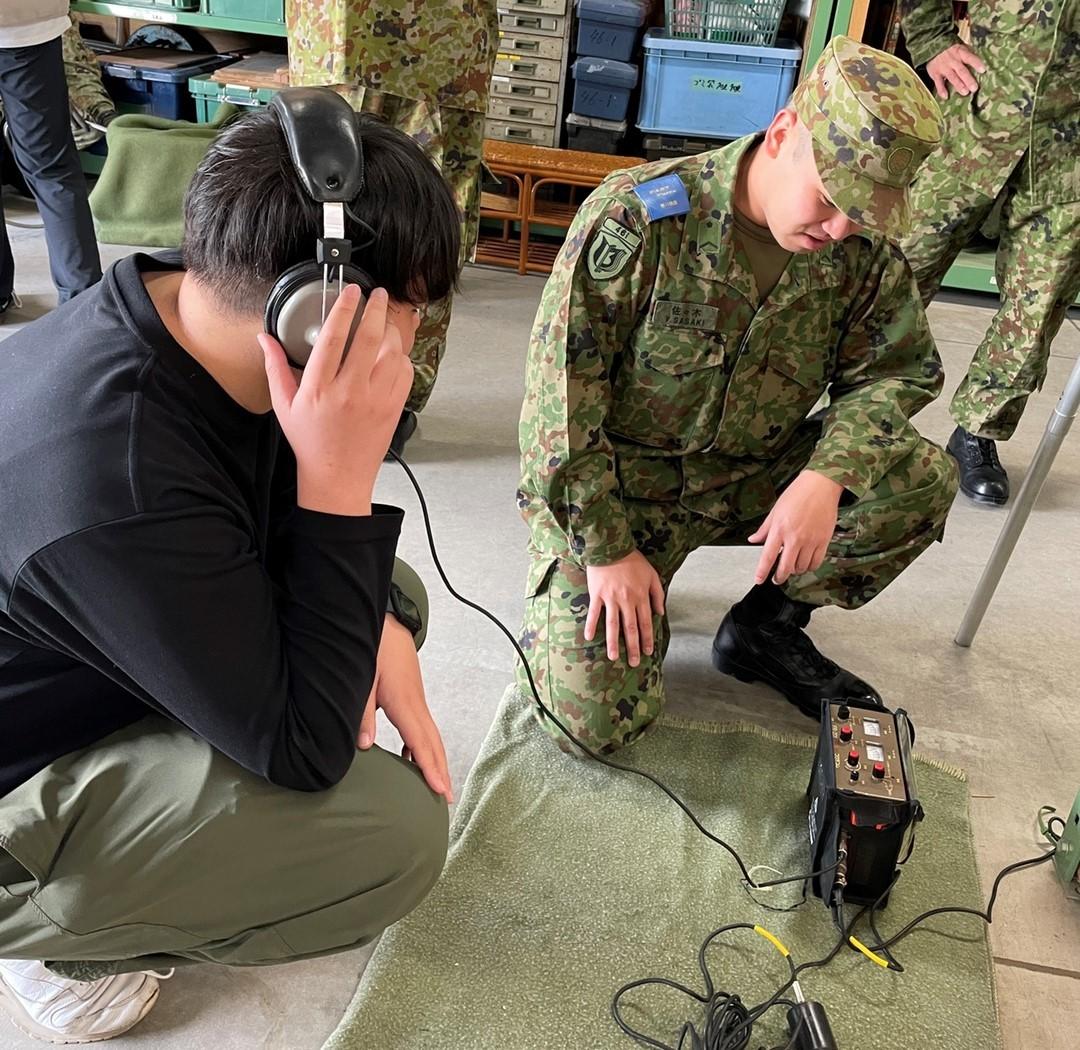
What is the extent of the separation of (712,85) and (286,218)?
3.22 metres

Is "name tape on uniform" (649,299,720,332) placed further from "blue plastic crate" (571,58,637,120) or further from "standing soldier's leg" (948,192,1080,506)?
"blue plastic crate" (571,58,637,120)

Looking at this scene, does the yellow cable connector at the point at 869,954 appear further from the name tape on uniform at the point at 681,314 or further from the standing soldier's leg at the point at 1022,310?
the standing soldier's leg at the point at 1022,310

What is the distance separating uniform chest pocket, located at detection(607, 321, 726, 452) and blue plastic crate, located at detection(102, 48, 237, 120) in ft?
9.94

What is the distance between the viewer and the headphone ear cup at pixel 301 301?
30.6 inches

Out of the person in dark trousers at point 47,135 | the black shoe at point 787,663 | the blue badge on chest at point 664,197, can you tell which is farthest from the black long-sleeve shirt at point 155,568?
the person in dark trousers at point 47,135

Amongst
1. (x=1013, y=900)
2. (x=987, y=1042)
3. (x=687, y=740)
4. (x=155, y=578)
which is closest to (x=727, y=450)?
(x=687, y=740)

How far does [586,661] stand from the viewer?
154 centimetres

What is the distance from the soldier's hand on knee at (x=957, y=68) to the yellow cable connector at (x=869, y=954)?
1942 mm

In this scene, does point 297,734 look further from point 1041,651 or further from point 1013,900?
point 1041,651

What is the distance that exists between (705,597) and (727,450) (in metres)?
0.48

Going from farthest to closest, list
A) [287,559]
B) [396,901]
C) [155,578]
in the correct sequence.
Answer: [396,901]
[287,559]
[155,578]

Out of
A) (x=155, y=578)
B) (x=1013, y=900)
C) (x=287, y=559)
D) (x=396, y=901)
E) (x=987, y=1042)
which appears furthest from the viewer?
(x=1013, y=900)

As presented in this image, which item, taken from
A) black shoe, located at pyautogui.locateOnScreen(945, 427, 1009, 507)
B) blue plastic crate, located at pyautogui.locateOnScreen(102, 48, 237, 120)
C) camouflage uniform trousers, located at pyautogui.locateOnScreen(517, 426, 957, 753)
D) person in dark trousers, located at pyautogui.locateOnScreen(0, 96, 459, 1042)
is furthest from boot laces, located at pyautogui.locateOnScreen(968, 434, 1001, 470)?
blue plastic crate, located at pyautogui.locateOnScreen(102, 48, 237, 120)

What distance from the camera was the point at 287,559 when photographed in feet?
3.01
